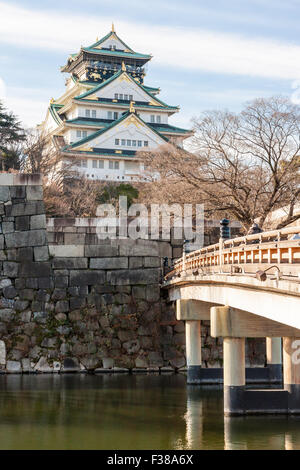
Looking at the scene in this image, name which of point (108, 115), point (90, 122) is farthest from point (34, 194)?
point (108, 115)

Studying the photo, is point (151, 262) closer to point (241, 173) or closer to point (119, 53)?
point (241, 173)

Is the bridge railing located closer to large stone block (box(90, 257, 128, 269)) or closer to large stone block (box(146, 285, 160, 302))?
large stone block (box(146, 285, 160, 302))

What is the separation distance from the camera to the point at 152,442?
13688mm

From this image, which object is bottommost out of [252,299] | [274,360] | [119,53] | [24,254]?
[274,360]

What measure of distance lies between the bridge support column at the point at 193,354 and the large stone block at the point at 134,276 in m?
4.33

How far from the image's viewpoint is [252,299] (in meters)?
13.8

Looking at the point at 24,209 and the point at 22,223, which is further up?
the point at 24,209

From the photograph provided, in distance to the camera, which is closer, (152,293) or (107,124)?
(152,293)

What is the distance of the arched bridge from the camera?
11406 millimetres

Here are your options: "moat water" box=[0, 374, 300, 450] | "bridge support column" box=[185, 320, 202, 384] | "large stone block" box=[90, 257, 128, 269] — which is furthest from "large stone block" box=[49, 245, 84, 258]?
"bridge support column" box=[185, 320, 202, 384]

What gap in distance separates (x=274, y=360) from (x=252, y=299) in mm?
8763

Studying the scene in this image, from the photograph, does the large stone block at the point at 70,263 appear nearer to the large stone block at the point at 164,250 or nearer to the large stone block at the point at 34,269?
the large stone block at the point at 34,269

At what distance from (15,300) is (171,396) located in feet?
26.1

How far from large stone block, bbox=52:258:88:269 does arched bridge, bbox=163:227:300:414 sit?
18.5ft
